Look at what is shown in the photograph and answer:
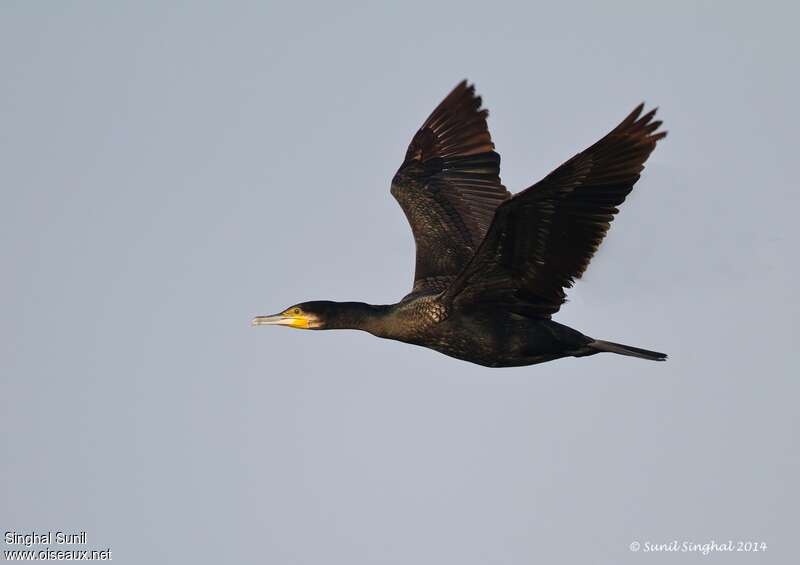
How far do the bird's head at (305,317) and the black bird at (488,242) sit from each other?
11mm

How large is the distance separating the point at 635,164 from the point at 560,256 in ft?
4.49

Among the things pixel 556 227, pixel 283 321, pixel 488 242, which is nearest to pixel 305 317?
pixel 283 321

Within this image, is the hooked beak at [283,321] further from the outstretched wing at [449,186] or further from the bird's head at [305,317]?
the outstretched wing at [449,186]

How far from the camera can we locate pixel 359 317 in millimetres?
14984

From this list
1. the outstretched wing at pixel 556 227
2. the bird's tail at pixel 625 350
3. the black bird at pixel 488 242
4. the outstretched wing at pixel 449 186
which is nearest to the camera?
the outstretched wing at pixel 556 227

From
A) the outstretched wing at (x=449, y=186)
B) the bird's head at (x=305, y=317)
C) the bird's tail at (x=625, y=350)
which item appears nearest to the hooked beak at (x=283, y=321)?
the bird's head at (x=305, y=317)

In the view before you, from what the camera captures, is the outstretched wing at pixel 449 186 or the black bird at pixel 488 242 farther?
the outstretched wing at pixel 449 186

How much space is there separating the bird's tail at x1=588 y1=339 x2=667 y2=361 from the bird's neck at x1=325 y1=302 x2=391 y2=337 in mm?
2254

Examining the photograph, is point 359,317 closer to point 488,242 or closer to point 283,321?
point 283,321

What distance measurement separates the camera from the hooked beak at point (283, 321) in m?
15.0

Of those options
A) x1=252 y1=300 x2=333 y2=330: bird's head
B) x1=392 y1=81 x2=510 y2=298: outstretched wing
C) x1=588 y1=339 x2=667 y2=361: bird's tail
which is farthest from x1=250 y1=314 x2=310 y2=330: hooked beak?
x1=588 y1=339 x2=667 y2=361: bird's tail

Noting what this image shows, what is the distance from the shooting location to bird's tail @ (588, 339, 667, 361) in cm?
1428

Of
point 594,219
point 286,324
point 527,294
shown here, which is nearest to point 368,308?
point 286,324

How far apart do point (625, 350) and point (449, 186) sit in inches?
147
